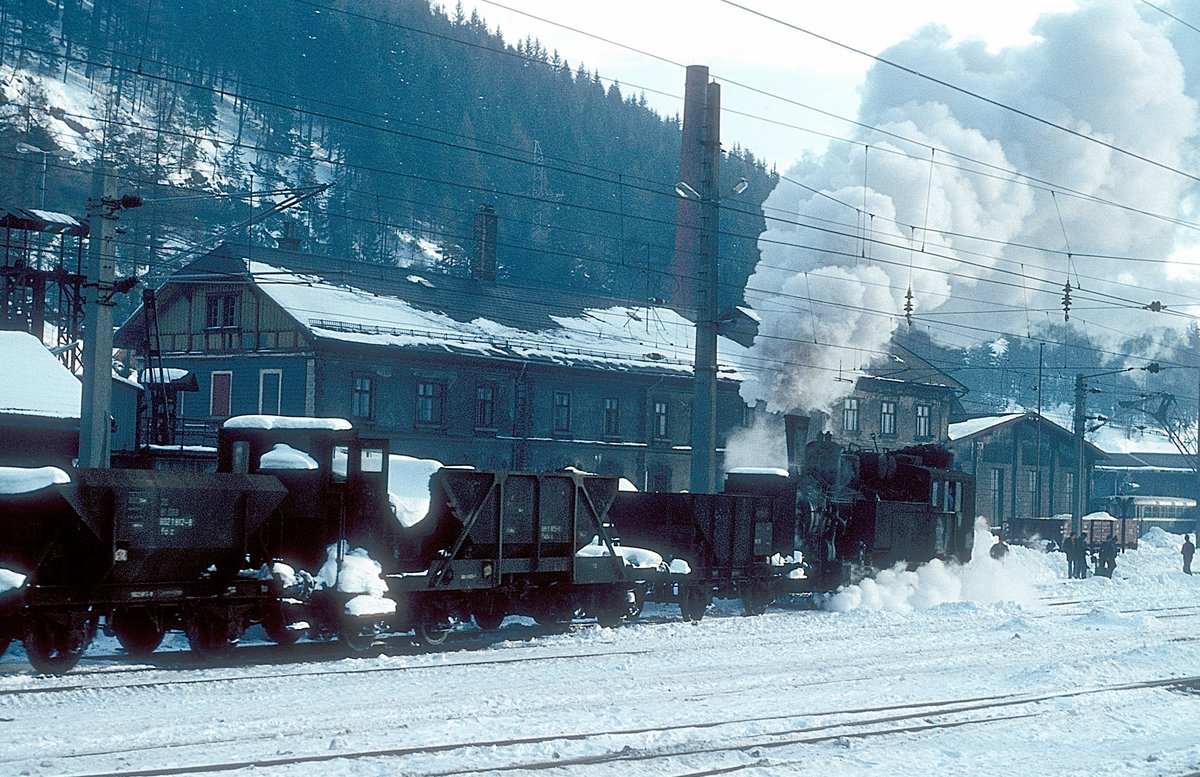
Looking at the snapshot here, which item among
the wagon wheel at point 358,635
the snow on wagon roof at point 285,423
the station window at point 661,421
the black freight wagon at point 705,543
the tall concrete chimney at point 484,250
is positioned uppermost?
the tall concrete chimney at point 484,250

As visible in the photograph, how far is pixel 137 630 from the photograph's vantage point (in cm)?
1580

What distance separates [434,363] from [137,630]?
30389 millimetres

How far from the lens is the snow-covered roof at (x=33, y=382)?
33875mm

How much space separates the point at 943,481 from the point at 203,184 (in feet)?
363

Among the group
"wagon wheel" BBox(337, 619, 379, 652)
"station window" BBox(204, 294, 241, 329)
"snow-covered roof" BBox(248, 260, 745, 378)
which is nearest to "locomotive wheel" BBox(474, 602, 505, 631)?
"wagon wheel" BBox(337, 619, 379, 652)

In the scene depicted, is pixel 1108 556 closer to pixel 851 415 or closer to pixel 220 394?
pixel 851 415

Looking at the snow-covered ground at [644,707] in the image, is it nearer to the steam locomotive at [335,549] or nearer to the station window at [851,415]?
the steam locomotive at [335,549]

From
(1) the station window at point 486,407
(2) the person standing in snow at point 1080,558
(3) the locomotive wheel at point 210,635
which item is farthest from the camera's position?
(1) the station window at point 486,407

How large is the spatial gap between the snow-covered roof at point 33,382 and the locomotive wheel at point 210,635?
20.4 m

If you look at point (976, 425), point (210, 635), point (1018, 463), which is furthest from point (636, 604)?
point (1018, 463)

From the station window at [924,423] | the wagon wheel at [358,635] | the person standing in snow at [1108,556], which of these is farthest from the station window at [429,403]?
the wagon wheel at [358,635]

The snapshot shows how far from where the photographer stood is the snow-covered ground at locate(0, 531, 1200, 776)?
1009 cm

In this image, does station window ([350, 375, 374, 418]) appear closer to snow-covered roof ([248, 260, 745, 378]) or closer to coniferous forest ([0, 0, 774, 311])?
snow-covered roof ([248, 260, 745, 378])

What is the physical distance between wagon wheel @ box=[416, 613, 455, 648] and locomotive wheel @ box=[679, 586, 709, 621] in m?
5.87
